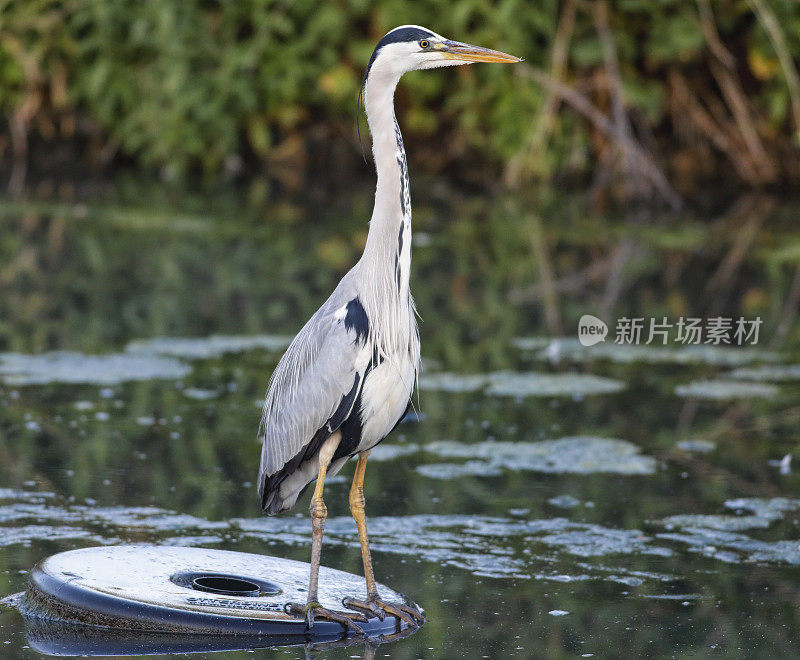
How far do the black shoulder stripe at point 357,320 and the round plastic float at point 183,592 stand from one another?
80 cm

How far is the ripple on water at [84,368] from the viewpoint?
7.26 metres

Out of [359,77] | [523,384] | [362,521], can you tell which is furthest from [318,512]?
[359,77]

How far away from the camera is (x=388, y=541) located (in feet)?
16.5

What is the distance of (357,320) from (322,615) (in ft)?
2.93

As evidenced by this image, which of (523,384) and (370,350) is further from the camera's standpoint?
(523,384)

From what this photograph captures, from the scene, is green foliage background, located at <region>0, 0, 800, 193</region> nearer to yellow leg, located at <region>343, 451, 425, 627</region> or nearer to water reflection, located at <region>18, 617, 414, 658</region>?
yellow leg, located at <region>343, 451, 425, 627</region>

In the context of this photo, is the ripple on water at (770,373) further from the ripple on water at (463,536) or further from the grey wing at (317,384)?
the grey wing at (317,384)

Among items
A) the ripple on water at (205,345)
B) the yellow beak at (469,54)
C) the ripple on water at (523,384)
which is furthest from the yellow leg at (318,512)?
the ripple on water at (205,345)

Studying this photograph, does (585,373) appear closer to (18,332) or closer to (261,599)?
(18,332)

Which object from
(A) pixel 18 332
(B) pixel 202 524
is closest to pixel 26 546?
(B) pixel 202 524

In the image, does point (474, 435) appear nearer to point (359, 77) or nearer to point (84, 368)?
point (84, 368)

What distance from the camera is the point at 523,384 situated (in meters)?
7.50

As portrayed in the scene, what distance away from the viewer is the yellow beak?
450 cm

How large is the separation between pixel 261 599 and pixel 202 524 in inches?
41.6
